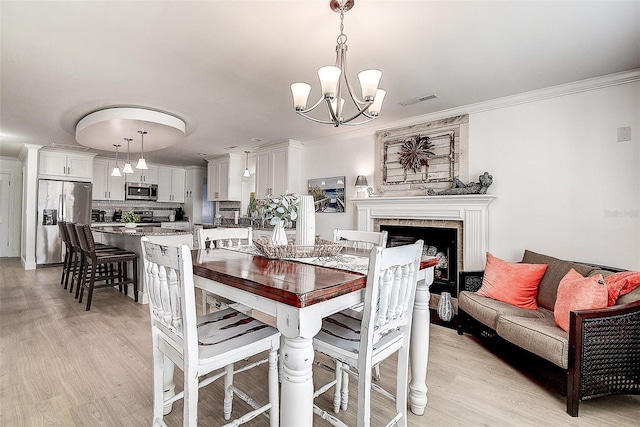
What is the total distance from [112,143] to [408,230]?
455cm

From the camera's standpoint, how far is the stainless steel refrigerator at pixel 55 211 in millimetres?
5832

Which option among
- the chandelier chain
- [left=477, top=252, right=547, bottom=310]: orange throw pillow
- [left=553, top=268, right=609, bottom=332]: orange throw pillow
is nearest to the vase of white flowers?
the chandelier chain

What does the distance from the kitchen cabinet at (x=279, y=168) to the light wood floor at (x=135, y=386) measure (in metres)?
3.04

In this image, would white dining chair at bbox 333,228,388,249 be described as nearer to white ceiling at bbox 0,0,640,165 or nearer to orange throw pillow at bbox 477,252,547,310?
orange throw pillow at bbox 477,252,547,310

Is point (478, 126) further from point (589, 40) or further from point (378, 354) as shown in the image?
point (378, 354)

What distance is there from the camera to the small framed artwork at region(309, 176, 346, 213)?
4.87 metres

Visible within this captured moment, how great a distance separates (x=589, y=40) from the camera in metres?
2.23

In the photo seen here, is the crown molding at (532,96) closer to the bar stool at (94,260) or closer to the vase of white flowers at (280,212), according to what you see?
the vase of white flowers at (280,212)

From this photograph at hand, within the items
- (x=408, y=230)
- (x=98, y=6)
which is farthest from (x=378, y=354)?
(x=408, y=230)

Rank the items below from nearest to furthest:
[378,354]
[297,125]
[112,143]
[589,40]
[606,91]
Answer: [378,354], [589,40], [606,91], [297,125], [112,143]

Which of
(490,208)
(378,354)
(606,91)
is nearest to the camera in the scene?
(378,354)

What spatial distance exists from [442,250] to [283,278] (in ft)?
10.1

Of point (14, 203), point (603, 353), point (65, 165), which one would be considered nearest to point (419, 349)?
point (603, 353)

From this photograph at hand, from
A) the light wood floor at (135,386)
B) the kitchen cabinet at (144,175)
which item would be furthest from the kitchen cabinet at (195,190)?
the light wood floor at (135,386)
